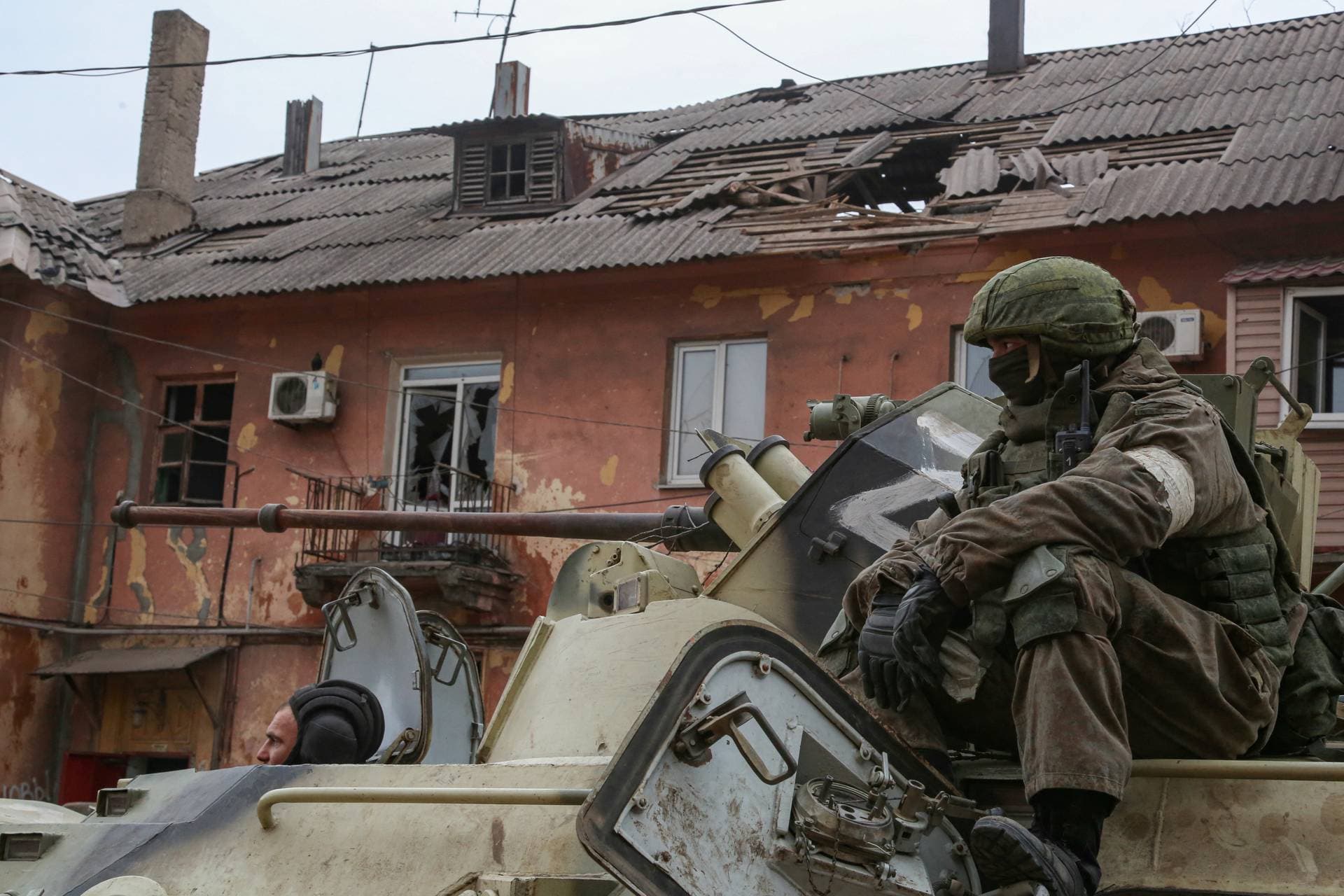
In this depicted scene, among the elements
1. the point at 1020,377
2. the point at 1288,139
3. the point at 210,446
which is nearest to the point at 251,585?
the point at 210,446

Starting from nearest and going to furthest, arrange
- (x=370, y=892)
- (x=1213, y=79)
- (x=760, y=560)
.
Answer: (x=370, y=892) → (x=760, y=560) → (x=1213, y=79)

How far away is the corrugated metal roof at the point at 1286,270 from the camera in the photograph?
40.7ft

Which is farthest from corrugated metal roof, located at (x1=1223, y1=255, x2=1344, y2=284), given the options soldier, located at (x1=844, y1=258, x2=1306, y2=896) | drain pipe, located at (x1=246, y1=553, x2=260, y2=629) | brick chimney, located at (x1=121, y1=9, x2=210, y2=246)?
brick chimney, located at (x1=121, y1=9, x2=210, y2=246)

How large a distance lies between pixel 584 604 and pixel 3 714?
39.0ft

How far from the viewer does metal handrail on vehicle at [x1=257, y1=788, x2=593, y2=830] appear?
10.7ft

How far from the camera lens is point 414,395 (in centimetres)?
1630

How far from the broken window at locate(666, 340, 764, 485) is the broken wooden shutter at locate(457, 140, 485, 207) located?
3798 millimetres

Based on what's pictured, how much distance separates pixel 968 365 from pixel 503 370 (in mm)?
4312

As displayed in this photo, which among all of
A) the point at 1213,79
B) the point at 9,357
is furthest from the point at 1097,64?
the point at 9,357

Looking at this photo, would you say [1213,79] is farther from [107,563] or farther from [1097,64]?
[107,563]

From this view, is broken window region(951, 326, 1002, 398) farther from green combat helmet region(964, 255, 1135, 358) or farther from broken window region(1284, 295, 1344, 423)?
green combat helmet region(964, 255, 1135, 358)

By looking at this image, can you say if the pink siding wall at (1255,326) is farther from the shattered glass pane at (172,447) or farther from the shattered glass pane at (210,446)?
the shattered glass pane at (172,447)

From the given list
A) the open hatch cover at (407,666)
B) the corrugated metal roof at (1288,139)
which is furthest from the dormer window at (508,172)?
the open hatch cover at (407,666)

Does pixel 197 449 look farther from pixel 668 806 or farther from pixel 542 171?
pixel 668 806
